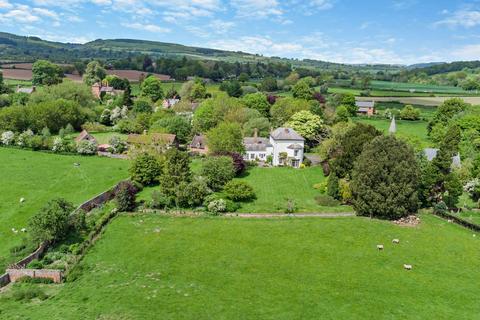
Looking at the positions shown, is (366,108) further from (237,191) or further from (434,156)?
(237,191)

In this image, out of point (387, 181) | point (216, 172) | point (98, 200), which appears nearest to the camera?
point (387, 181)

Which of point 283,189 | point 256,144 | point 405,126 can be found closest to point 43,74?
point 256,144

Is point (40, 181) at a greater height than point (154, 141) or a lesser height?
lesser

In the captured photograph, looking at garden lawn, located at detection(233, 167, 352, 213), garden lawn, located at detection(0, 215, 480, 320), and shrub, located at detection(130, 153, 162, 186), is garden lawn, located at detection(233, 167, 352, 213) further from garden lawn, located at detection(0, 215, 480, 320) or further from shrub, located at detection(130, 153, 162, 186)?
shrub, located at detection(130, 153, 162, 186)

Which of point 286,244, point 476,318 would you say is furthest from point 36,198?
point 476,318

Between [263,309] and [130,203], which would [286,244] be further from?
[130,203]

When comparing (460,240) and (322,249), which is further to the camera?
(460,240)

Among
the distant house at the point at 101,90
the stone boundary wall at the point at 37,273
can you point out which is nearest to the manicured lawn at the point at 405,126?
the distant house at the point at 101,90
